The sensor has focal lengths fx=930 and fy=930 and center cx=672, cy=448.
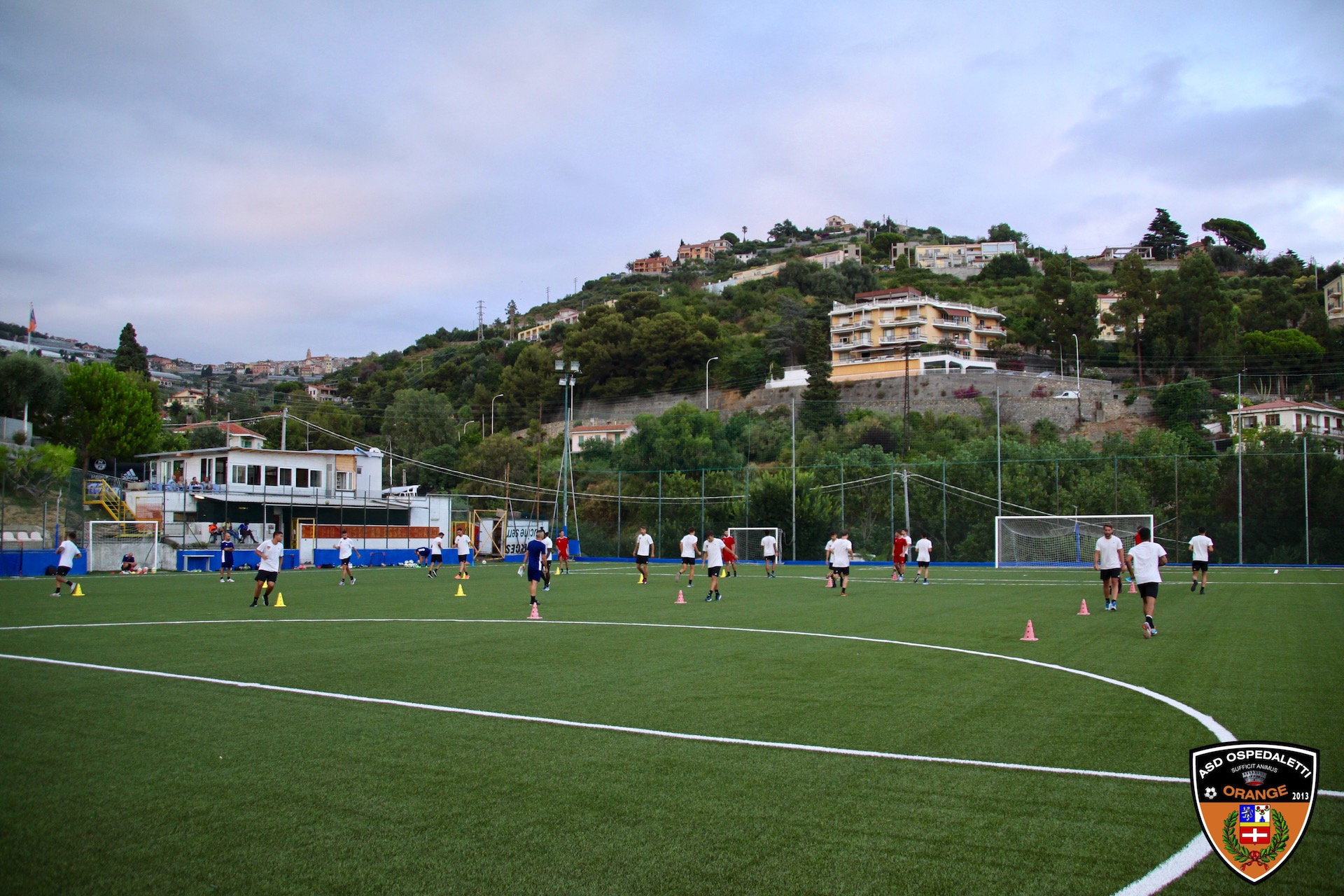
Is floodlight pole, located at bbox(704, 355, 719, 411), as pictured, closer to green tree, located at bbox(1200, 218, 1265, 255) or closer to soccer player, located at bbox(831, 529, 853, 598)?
soccer player, located at bbox(831, 529, 853, 598)

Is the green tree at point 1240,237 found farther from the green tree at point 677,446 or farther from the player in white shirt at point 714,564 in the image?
the player in white shirt at point 714,564

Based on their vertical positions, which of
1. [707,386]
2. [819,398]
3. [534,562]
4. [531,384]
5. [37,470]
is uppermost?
[531,384]

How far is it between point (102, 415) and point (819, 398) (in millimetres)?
55658

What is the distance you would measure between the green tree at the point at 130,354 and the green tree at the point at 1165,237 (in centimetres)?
15000

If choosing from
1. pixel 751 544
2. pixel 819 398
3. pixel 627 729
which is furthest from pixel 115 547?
pixel 819 398

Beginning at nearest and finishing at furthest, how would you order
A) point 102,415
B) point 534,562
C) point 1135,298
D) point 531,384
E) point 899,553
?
point 534,562 → point 899,553 → point 102,415 → point 1135,298 → point 531,384

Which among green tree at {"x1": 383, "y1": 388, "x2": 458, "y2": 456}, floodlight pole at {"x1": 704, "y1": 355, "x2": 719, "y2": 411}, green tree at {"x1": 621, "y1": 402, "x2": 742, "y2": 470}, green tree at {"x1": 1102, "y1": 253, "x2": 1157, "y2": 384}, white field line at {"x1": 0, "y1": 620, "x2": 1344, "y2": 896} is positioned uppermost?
green tree at {"x1": 1102, "y1": 253, "x2": 1157, "y2": 384}

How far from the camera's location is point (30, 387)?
201 ft

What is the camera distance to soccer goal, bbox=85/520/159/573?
129 ft

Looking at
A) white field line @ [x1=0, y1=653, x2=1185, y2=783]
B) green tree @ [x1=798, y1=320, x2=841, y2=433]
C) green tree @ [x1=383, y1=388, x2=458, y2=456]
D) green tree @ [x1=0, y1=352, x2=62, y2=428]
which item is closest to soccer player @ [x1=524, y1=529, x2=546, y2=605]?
white field line @ [x1=0, y1=653, x2=1185, y2=783]

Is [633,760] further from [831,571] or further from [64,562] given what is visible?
[64,562]

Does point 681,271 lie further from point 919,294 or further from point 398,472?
point 398,472

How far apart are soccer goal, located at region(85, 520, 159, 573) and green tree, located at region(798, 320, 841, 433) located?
51.4 metres

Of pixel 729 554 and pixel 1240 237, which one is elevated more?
pixel 1240 237
